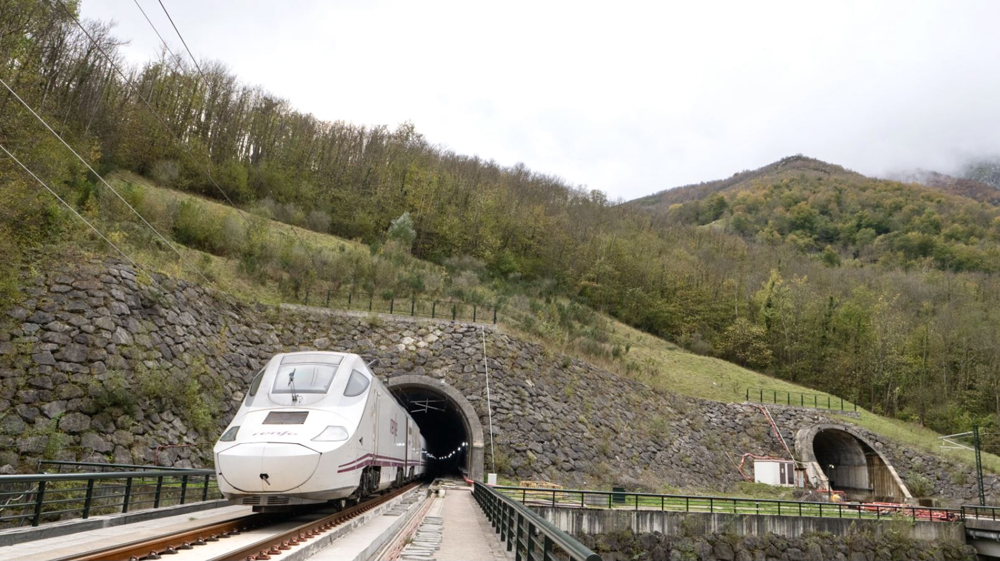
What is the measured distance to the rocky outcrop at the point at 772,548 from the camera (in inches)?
775

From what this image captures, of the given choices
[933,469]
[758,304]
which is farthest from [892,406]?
[933,469]

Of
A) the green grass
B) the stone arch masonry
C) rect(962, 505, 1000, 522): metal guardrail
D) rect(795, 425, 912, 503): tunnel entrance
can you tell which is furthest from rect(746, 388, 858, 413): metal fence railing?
rect(962, 505, 1000, 522): metal guardrail

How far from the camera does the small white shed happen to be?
103ft

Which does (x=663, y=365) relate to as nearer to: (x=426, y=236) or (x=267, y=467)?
(x=426, y=236)

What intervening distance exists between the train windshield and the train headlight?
1.11 m

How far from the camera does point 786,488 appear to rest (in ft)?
101

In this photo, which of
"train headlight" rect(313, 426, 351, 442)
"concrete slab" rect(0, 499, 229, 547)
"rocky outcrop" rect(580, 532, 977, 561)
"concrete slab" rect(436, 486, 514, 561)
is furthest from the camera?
"rocky outcrop" rect(580, 532, 977, 561)

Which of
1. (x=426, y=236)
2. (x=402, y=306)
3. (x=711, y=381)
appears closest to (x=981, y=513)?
(x=711, y=381)

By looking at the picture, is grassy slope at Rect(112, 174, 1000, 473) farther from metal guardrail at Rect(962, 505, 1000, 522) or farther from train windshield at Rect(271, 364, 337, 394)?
train windshield at Rect(271, 364, 337, 394)

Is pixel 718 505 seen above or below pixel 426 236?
below

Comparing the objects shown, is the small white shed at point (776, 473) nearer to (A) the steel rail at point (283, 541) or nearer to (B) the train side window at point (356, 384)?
(A) the steel rail at point (283, 541)

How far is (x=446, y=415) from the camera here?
36062mm

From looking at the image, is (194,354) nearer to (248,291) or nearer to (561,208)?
(248,291)

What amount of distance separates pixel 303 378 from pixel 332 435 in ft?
5.72
